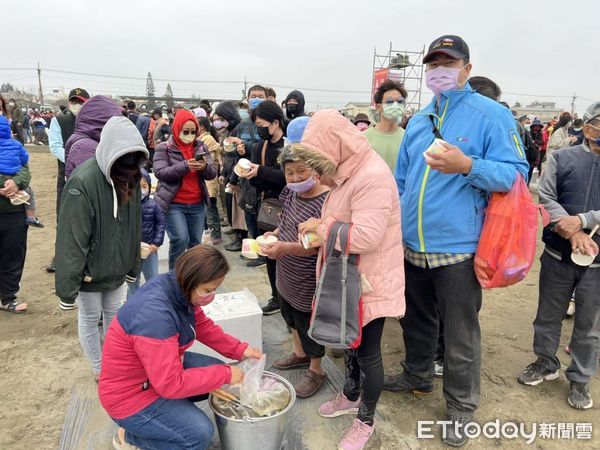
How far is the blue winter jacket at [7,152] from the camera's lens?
11.6 ft

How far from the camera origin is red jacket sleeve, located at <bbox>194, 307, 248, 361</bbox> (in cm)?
225

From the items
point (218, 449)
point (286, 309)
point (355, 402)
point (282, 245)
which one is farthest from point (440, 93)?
point (218, 449)

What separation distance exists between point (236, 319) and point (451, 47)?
2144 mm

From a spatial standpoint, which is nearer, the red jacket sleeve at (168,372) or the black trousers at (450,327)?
the red jacket sleeve at (168,372)

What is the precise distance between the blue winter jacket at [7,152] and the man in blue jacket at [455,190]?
134 inches

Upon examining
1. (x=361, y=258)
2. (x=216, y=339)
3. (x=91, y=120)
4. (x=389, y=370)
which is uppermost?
(x=91, y=120)

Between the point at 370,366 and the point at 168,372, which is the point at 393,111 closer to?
the point at 370,366

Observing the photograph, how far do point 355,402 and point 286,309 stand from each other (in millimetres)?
738

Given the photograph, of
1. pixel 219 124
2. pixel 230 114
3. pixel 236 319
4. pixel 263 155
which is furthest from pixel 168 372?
pixel 219 124

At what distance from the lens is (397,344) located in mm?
3479

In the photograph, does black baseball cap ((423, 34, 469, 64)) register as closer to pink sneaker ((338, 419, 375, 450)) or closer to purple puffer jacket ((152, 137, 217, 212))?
pink sneaker ((338, 419, 375, 450))

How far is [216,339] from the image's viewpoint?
2287mm

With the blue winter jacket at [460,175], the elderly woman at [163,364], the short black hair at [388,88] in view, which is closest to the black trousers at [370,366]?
the blue winter jacket at [460,175]

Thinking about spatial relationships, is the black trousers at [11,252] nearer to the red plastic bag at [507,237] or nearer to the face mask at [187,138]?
the face mask at [187,138]
